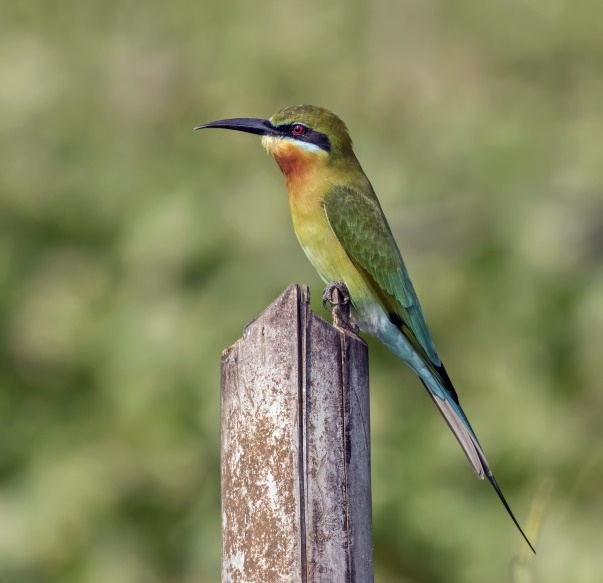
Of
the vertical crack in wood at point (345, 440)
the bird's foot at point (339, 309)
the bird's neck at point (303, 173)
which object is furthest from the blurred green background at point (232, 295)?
the bird's neck at point (303, 173)

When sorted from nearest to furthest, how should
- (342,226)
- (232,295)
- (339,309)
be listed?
1. (339,309)
2. (342,226)
3. (232,295)

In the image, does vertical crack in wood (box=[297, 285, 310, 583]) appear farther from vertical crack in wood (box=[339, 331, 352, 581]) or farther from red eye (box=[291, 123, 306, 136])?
red eye (box=[291, 123, 306, 136])

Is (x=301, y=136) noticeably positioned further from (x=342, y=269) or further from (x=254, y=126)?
(x=342, y=269)

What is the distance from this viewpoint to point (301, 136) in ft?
12.0

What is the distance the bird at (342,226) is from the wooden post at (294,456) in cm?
131

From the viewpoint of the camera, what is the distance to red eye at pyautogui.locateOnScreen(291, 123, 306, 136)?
3.66 meters

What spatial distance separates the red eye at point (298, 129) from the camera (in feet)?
12.0

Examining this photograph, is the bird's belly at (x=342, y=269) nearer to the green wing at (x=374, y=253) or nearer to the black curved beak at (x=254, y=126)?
the green wing at (x=374, y=253)

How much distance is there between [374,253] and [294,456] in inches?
63.2

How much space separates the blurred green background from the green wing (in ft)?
3.07

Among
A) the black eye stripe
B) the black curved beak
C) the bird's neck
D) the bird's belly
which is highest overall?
the black curved beak

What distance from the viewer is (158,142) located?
6.57m

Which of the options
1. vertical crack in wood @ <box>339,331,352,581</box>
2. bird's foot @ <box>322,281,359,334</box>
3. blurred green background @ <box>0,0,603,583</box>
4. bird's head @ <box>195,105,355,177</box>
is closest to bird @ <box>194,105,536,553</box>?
bird's head @ <box>195,105,355,177</box>

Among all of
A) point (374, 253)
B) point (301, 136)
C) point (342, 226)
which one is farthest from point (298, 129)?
point (374, 253)
